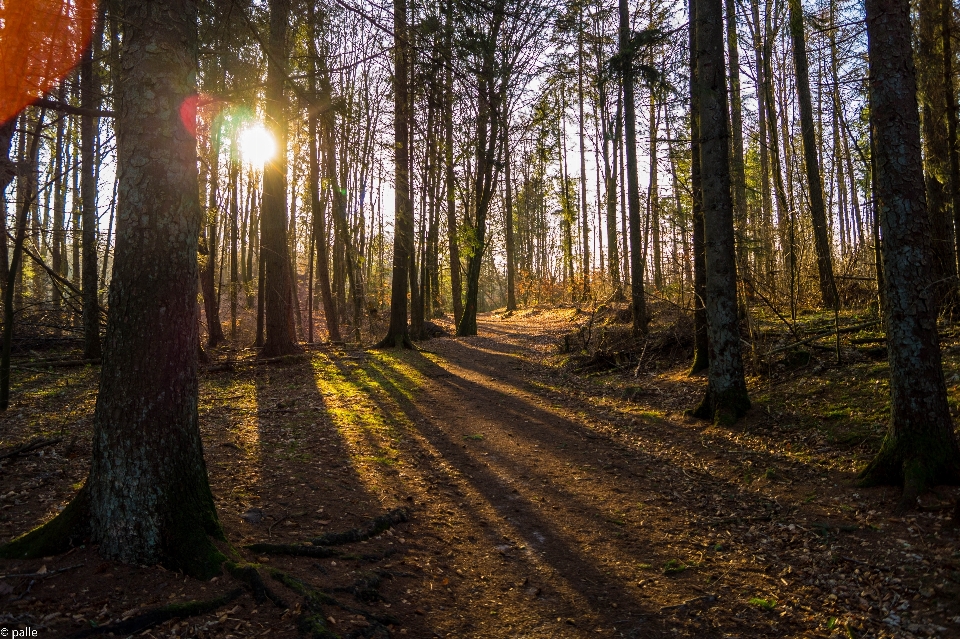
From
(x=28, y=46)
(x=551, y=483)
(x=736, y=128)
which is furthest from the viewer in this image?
(x=736, y=128)

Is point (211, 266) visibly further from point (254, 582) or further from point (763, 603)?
point (763, 603)

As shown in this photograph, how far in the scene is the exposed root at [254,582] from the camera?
3404 millimetres

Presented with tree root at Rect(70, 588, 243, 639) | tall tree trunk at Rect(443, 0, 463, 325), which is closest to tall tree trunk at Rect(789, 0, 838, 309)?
tall tree trunk at Rect(443, 0, 463, 325)

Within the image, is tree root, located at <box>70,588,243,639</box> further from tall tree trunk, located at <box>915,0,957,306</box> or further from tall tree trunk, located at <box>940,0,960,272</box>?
tall tree trunk, located at <box>940,0,960,272</box>

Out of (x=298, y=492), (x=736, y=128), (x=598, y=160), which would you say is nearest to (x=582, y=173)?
(x=598, y=160)

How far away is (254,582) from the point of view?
3484 mm

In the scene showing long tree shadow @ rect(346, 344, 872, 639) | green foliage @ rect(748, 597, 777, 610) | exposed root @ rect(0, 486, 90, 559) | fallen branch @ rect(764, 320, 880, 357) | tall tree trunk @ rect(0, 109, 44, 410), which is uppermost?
tall tree trunk @ rect(0, 109, 44, 410)

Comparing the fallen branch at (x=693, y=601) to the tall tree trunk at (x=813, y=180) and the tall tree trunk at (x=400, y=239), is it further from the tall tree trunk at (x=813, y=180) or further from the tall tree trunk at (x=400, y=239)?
the tall tree trunk at (x=400, y=239)

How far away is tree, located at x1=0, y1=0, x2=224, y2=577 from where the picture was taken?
11.6 feet

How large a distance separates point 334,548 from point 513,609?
4.80ft

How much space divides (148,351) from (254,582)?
1.64 m

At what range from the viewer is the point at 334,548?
430 centimetres

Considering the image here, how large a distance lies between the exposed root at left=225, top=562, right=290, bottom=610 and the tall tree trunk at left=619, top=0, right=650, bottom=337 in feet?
34.0

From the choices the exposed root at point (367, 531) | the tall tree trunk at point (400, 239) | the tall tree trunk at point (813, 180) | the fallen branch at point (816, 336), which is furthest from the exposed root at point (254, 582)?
the tall tree trunk at point (400, 239)
